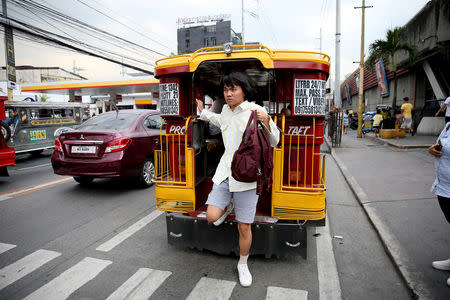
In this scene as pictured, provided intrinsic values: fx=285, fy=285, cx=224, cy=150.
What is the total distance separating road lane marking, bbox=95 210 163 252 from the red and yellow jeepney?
0.85 m

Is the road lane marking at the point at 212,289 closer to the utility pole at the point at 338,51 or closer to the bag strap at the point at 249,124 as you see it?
the bag strap at the point at 249,124

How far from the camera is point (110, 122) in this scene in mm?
6285

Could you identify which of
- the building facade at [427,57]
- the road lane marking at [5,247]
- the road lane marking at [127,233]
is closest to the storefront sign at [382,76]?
the building facade at [427,57]

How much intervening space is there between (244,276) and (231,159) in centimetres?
116

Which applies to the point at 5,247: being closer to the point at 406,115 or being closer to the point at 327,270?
the point at 327,270

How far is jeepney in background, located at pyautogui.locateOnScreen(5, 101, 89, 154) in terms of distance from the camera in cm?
1011

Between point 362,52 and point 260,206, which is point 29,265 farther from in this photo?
point 362,52

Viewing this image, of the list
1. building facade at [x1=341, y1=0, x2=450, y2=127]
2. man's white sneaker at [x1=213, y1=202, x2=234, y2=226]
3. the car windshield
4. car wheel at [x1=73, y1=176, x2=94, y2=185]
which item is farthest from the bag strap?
building facade at [x1=341, y1=0, x2=450, y2=127]

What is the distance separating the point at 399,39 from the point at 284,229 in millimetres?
16239

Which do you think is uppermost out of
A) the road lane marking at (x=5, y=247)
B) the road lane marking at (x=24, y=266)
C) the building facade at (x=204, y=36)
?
the building facade at (x=204, y=36)

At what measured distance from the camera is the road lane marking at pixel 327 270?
266 centimetres

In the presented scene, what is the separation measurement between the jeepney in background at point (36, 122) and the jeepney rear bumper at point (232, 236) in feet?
31.7

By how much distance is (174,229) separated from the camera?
3.34 meters

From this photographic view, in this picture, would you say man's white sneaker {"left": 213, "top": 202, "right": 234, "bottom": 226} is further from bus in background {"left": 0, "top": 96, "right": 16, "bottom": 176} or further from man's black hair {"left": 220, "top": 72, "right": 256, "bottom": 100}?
bus in background {"left": 0, "top": 96, "right": 16, "bottom": 176}
